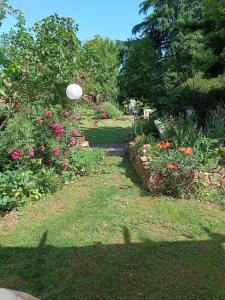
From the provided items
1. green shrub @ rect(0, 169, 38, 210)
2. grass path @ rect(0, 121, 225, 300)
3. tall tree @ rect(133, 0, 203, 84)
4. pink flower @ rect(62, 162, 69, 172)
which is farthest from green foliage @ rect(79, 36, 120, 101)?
grass path @ rect(0, 121, 225, 300)

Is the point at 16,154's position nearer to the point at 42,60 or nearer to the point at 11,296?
the point at 42,60

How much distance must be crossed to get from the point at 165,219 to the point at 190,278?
1.57 m

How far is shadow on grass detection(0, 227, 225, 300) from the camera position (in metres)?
3.86

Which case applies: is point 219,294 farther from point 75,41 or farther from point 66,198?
point 75,41

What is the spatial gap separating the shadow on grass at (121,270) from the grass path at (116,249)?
0.03 ft

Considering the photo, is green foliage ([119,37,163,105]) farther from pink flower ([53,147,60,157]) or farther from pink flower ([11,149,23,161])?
pink flower ([11,149,23,161])

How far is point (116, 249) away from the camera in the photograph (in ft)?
15.6

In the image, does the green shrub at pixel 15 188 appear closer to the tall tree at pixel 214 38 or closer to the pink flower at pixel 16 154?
the pink flower at pixel 16 154

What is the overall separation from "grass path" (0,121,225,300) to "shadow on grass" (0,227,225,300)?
1 centimetres

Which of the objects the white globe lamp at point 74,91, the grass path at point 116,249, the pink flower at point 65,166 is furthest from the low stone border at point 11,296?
the white globe lamp at point 74,91

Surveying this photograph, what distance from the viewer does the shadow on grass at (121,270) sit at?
3859mm

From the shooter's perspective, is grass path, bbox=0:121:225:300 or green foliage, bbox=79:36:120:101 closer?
grass path, bbox=0:121:225:300

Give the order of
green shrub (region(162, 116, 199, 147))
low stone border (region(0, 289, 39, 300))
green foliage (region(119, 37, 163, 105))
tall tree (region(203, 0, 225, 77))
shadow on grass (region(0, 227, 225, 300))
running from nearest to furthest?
low stone border (region(0, 289, 39, 300)) < shadow on grass (region(0, 227, 225, 300)) < green shrub (region(162, 116, 199, 147)) < tall tree (region(203, 0, 225, 77)) < green foliage (region(119, 37, 163, 105))

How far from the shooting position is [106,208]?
609cm
